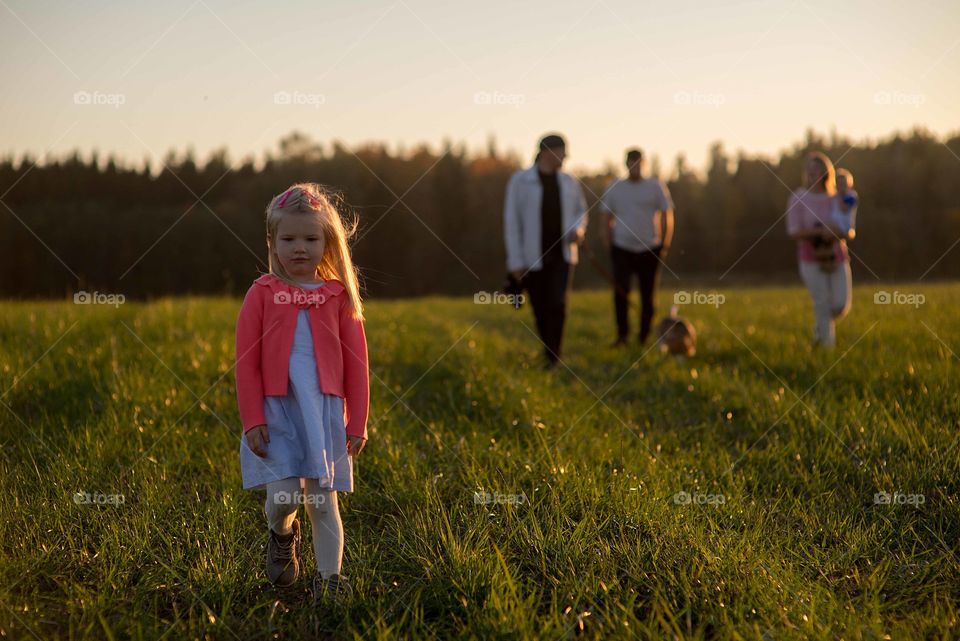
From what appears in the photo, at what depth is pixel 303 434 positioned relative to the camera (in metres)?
3.04

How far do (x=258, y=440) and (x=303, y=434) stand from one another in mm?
168

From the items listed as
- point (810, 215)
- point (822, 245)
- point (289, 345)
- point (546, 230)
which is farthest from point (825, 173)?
point (289, 345)

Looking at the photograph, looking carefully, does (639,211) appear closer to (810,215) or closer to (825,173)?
(810,215)

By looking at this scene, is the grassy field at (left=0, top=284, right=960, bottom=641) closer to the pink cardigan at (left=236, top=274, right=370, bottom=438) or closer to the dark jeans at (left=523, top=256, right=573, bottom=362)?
the pink cardigan at (left=236, top=274, right=370, bottom=438)

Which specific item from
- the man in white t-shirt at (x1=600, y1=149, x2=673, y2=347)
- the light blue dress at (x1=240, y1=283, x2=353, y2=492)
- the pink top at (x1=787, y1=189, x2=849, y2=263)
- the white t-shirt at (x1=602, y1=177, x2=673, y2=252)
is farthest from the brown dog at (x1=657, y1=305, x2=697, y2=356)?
the light blue dress at (x1=240, y1=283, x2=353, y2=492)

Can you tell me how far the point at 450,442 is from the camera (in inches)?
198

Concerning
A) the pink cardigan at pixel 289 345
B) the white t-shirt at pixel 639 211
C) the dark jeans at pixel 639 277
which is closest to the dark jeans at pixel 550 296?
the dark jeans at pixel 639 277

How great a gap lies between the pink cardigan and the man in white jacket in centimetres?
491

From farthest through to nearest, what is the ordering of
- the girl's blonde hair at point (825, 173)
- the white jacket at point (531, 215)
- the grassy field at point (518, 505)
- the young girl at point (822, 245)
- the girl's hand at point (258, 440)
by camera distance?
the girl's blonde hair at point (825, 173) < the young girl at point (822, 245) < the white jacket at point (531, 215) < the girl's hand at point (258, 440) < the grassy field at point (518, 505)

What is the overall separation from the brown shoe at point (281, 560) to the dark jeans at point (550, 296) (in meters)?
5.25

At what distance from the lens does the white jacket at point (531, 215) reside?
26.3 feet

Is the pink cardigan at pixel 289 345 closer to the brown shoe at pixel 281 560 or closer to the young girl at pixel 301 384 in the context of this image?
the young girl at pixel 301 384

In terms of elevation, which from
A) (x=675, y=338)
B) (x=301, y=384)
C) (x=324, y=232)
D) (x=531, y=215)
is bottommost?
(x=675, y=338)

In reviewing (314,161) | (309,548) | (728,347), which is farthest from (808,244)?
(314,161)
